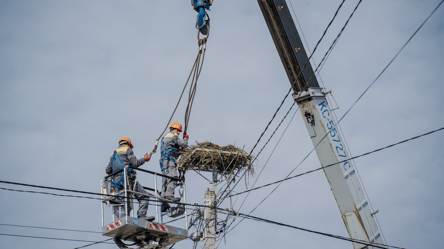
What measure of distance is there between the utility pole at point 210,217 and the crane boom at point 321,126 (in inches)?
118

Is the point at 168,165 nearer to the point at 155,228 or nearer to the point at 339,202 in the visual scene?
the point at 155,228

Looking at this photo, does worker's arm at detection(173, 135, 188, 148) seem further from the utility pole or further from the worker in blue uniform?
the worker in blue uniform

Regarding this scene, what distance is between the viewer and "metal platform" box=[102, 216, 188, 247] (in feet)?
34.3

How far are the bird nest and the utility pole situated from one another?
258 millimetres

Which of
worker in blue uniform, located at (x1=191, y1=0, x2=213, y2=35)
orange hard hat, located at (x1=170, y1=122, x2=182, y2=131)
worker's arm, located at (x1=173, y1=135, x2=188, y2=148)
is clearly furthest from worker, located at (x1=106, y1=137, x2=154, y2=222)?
worker in blue uniform, located at (x1=191, y1=0, x2=213, y2=35)

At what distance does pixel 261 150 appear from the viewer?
1268 cm

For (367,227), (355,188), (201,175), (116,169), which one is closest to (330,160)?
(355,188)

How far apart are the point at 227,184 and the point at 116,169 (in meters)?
2.96

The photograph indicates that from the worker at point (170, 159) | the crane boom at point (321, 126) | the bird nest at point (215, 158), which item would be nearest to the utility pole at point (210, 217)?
the bird nest at point (215, 158)

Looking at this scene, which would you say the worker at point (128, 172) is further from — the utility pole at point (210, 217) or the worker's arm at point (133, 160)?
the utility pole at point (210, 217)

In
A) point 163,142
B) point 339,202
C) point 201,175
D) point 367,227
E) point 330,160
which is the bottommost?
point 367,227

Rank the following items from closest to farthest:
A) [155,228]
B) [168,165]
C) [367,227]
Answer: [367,227]
[155,228]
[168,165]

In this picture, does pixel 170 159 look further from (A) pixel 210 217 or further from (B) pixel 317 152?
(B) pixel 317 152

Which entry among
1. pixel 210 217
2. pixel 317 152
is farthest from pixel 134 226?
pixel 317 152
